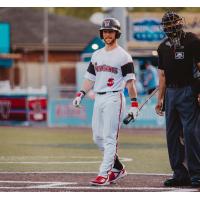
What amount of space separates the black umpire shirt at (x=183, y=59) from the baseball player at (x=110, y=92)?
0.46 m

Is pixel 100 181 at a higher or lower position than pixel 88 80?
lower

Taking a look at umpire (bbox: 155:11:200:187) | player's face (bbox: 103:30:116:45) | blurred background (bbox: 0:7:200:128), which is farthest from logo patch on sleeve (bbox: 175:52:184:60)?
blurred background (bbox: 0:7:200:128)

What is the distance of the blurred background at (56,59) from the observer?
28859 millimetres

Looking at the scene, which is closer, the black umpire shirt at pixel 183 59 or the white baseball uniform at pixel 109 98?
the black umpire shirt at pixel 183 59

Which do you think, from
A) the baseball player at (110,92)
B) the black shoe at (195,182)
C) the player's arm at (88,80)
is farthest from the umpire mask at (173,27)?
the black shoe at (195,182)

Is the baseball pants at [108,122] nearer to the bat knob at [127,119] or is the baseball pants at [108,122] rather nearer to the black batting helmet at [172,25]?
the bat knob at [127,119]

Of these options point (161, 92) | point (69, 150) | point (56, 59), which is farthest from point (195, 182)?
point (56, 59)

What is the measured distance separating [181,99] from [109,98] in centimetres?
83

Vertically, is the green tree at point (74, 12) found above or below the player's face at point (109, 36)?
above

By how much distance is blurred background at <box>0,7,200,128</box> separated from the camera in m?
28.9

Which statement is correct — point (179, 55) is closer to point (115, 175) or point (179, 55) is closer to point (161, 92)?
point (161, 92)

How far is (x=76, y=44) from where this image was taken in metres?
52.9

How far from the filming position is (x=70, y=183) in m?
10.9
